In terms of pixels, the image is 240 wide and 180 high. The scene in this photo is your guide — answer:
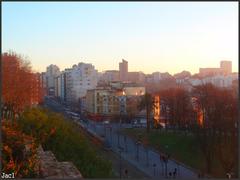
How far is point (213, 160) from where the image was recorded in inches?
295

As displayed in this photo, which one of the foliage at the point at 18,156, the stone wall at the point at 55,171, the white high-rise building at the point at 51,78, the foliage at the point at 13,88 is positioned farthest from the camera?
the white high-rise building at the point at 51,78

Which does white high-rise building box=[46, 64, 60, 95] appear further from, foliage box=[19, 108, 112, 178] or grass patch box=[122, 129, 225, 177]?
foliage box=[19, 108, 112, 178]

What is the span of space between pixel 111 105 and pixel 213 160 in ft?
34.0

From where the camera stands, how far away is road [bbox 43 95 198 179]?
813 centimetres

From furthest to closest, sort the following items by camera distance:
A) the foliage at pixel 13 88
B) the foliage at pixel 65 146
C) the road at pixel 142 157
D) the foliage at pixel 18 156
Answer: the foliage at pixel 13 88
the road at pixel 142 157
the foliage at pixel 65 146
the foliage at pixel 18 156

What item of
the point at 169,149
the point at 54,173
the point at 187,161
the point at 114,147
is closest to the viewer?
the point at 54,173

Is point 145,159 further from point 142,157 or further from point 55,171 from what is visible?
point 55,171

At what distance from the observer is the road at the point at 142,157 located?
813cm

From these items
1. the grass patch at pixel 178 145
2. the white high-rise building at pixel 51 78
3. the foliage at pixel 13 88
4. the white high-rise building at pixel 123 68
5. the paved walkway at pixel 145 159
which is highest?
the white high-rise building at pixel 51 78

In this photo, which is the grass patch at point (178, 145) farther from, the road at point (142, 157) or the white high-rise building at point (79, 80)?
the white high-rise building at point (79, 80)

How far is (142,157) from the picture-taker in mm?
10219

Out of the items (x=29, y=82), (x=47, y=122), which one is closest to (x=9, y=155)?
(x=47, y=122)

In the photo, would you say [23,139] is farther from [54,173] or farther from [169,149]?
[169,149]

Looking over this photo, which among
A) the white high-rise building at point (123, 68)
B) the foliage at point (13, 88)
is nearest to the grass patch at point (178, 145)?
the white high-rise building at point (123, 68)
